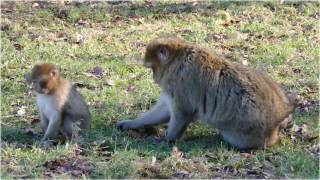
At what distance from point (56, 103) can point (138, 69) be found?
274cm

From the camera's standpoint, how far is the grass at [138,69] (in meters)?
6.67

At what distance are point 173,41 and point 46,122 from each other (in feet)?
4.67

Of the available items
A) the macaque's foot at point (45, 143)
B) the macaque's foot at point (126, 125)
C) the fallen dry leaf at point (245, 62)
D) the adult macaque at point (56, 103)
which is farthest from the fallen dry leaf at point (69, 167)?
the fallen dry leaf at point (245, 62)

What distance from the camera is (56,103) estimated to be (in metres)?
7.20

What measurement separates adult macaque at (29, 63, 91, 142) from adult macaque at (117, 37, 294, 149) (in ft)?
2.55

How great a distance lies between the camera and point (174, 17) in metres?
12.4

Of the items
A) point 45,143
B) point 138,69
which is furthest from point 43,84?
point 138,69

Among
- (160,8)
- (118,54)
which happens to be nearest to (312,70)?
(118,54)

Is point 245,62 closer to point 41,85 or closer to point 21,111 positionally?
point 21,111

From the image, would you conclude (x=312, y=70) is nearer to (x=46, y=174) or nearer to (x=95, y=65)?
(x=95, y=65)

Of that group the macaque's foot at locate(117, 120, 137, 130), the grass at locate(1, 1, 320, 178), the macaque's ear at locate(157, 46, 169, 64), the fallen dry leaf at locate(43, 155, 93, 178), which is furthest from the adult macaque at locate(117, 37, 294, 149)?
the fallen dry leaf at locate(43, 155, 93, 178)

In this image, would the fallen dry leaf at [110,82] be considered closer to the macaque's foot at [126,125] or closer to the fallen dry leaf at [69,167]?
the macaque's foot at [126,125]

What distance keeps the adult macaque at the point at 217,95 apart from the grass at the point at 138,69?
0.61 feet

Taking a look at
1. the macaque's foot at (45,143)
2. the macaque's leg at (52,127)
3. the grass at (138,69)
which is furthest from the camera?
the macaque's leg at (52,127)
